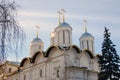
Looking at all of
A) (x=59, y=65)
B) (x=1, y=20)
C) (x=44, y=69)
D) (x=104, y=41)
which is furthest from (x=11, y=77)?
(x=1, y=20)

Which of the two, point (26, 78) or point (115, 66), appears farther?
point (26, 78)

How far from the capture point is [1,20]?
300 inches

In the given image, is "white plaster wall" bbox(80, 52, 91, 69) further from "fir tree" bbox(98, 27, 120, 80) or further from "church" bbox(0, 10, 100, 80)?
"fir tree" bbox(98, 27, 120, 80)

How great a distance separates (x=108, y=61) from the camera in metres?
22.2

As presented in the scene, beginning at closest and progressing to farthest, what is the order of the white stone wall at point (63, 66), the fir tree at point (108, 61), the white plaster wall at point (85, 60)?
the fir tree at point (108, 61) < the white stone wall at point (63, 66) < the white plaster wall at point (85, 60)

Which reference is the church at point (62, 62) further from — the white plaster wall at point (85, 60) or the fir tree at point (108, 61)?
the fir tree at point (108, 61)

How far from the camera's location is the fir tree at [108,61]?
21.7 metres

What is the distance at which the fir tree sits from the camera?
21719 mm

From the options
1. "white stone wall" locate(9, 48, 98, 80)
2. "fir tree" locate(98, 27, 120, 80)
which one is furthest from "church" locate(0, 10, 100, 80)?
"fir tree" locate(98, 27, 120, 80)

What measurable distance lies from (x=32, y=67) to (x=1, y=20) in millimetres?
30220

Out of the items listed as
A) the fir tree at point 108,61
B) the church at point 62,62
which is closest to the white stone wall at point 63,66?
the church at point 62,62

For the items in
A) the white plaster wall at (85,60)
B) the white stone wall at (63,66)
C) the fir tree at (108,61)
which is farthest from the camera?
the white plaster wall at (85,60)

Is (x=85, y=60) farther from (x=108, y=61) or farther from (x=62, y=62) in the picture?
(x=108, y=61)

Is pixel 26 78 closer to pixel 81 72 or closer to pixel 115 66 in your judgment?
pixel 81 72
